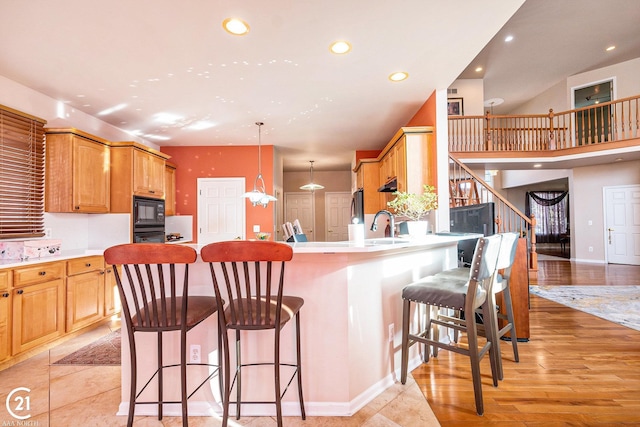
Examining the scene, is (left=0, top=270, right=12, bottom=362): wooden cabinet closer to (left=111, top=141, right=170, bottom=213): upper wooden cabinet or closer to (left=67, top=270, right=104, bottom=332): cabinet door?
(left=67, top=270, right=104, bottom=332): cabinet door

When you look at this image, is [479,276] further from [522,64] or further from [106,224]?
[522,64]

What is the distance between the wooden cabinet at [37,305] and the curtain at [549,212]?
13916mm

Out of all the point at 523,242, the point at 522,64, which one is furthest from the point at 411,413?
the point at 522,64

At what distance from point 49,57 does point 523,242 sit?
467 cm

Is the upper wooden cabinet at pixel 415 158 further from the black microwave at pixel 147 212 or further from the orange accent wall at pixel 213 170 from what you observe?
the black microwave at pixel 147 212

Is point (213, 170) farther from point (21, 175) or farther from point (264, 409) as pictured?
point (264, 409)

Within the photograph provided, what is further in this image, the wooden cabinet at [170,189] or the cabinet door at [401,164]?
the wooden cabinet at [170,189]

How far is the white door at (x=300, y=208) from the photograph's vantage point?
920 cm

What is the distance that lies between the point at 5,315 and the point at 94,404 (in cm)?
125

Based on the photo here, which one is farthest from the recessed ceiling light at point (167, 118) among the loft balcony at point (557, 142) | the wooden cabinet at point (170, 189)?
the loft balcony at point (557, 142)

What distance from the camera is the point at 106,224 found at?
4.25 meters

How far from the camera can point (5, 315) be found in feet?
8.07

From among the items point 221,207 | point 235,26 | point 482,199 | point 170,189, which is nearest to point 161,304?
point 235,26

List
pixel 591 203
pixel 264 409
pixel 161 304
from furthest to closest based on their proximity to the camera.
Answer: pixel 591 203 < pixel 264 409 < pixel 161 304
